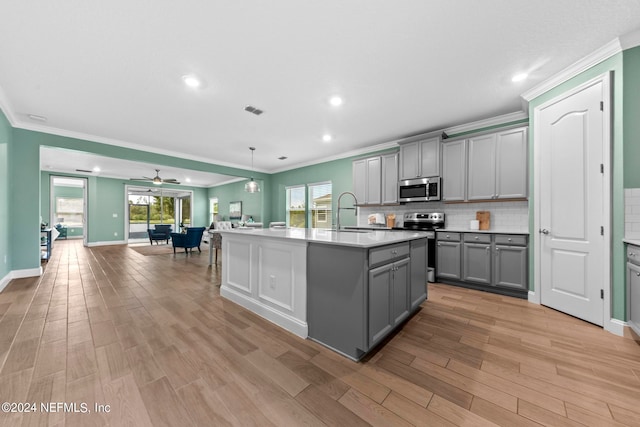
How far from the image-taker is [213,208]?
1148 cm

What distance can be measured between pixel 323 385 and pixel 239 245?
1.90m

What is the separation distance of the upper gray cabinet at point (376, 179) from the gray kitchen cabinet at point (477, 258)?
1456 mm

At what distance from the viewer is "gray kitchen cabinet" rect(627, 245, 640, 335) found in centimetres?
201

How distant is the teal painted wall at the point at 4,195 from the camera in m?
3.46

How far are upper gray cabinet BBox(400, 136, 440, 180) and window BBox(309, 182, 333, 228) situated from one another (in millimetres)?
2303

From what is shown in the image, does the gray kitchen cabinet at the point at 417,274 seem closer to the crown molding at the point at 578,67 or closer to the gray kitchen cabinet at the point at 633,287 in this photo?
the gray kitchen cabinet at the point at 633,287

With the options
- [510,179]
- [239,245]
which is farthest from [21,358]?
[510,179]

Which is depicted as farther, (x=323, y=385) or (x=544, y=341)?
(x=544, y=341)

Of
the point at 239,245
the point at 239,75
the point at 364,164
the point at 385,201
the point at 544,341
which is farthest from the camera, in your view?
the point at 364,164

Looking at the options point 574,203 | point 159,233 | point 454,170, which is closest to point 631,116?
point 574,203

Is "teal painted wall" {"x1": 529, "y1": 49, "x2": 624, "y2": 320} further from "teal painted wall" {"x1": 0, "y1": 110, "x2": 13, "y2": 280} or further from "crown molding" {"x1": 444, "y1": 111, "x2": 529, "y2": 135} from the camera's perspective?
"teal painted wall" {"x1": 0, "y1": 110, "x2": 13, "y2": 280}

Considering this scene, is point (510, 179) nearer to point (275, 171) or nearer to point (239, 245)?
point (239, 245)

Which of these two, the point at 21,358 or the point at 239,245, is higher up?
the point at 239,245

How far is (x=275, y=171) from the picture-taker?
314 inches
